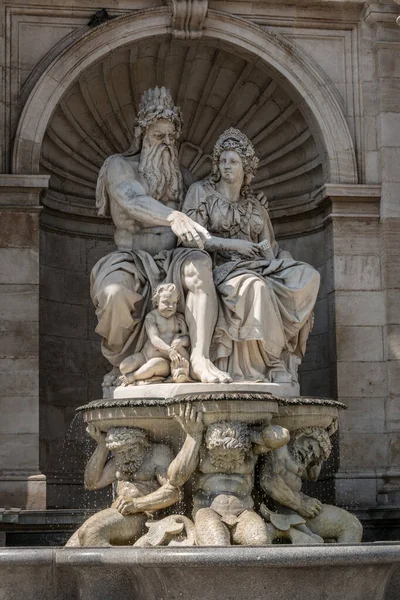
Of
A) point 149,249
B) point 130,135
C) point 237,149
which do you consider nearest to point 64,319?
point 130,135

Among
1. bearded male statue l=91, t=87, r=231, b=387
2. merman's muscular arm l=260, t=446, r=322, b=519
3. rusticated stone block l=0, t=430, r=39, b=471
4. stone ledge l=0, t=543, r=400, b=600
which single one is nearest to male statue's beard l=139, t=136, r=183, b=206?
bearded male statue l=91, t=87, r=231, b=387

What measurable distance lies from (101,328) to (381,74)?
357cm

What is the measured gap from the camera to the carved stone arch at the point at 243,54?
1103 cm

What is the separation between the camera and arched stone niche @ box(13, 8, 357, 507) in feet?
36.6

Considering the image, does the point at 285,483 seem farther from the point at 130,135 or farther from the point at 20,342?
the point at 130,135

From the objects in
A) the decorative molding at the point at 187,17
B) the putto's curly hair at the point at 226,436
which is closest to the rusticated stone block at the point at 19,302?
the decorative molding at the point at 187,17

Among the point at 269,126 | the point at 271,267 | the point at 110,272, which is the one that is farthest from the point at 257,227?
the point at 269,126

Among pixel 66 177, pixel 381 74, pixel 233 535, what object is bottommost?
pixel 233 535

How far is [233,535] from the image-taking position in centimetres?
818

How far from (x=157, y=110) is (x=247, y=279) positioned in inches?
62.0

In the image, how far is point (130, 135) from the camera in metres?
11.9

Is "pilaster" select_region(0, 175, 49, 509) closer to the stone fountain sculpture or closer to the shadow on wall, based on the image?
the shadow on wall

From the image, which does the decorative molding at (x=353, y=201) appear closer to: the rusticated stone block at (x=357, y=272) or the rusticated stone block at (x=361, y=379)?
the rusticated stone block at (x=357, y=272)

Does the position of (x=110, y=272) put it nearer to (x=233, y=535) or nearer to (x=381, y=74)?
(x=233, y=535)
